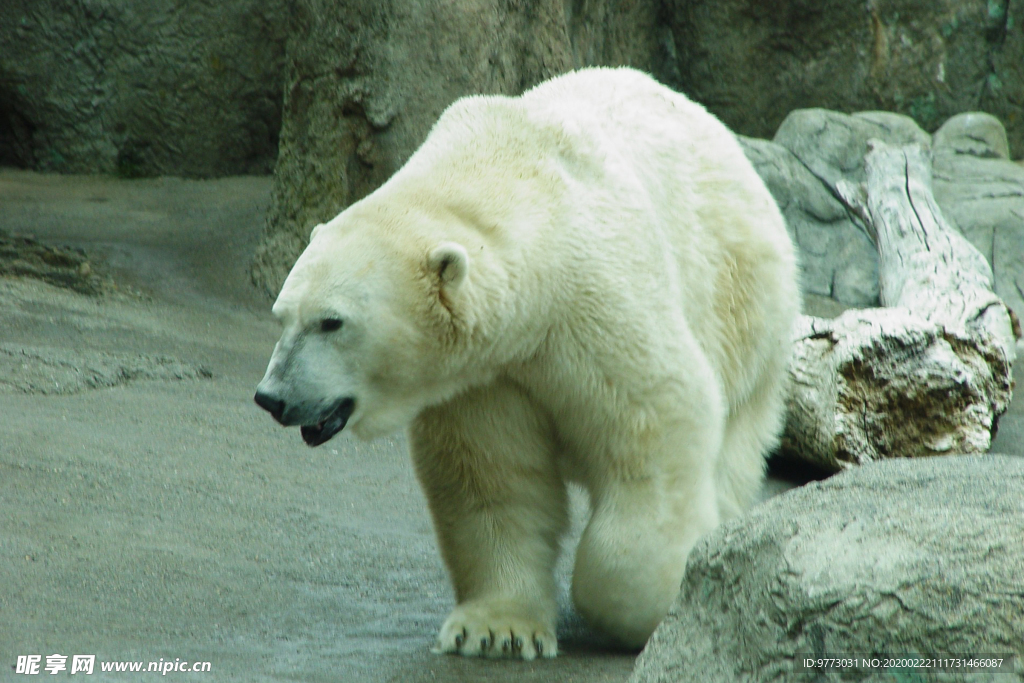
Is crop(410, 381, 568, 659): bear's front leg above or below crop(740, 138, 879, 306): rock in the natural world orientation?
above

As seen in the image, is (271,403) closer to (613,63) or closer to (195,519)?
(195,519)

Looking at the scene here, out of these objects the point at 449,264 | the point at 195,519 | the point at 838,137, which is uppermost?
the point at 449,264

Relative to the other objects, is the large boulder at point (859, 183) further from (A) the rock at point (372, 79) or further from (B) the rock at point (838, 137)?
(A) the rock at point (372, 79)

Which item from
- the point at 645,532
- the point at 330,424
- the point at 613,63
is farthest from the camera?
the point at 613,63

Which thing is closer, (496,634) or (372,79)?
(496,634)

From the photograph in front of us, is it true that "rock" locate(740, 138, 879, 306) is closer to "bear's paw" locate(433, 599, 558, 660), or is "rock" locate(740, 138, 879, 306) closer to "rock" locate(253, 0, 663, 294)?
"rock" locate(253, 0, 663, 294)

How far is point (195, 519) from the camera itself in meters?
3.90

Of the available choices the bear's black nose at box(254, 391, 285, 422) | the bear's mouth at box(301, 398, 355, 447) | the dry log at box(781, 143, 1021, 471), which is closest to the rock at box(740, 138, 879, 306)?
the dry log at box(781, 143, 1021, 471)

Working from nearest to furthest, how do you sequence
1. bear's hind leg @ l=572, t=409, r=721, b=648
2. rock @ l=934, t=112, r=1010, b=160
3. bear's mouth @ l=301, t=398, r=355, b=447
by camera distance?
1. bear's mouth @ l=301, t=398, r=355, b=447
2. bear's hind leg @ l=572, t=409, r=721, b=648
3. rock @ l=934, t=112, r=1010, b=160

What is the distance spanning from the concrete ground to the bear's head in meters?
0.68

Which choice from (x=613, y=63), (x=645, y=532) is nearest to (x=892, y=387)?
(x=645, y=532)

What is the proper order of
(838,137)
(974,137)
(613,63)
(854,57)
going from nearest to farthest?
(838,137) < (613,63) < (974,137) < (854,57)

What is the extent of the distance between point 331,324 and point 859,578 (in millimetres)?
1404

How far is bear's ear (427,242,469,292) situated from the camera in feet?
9.23
